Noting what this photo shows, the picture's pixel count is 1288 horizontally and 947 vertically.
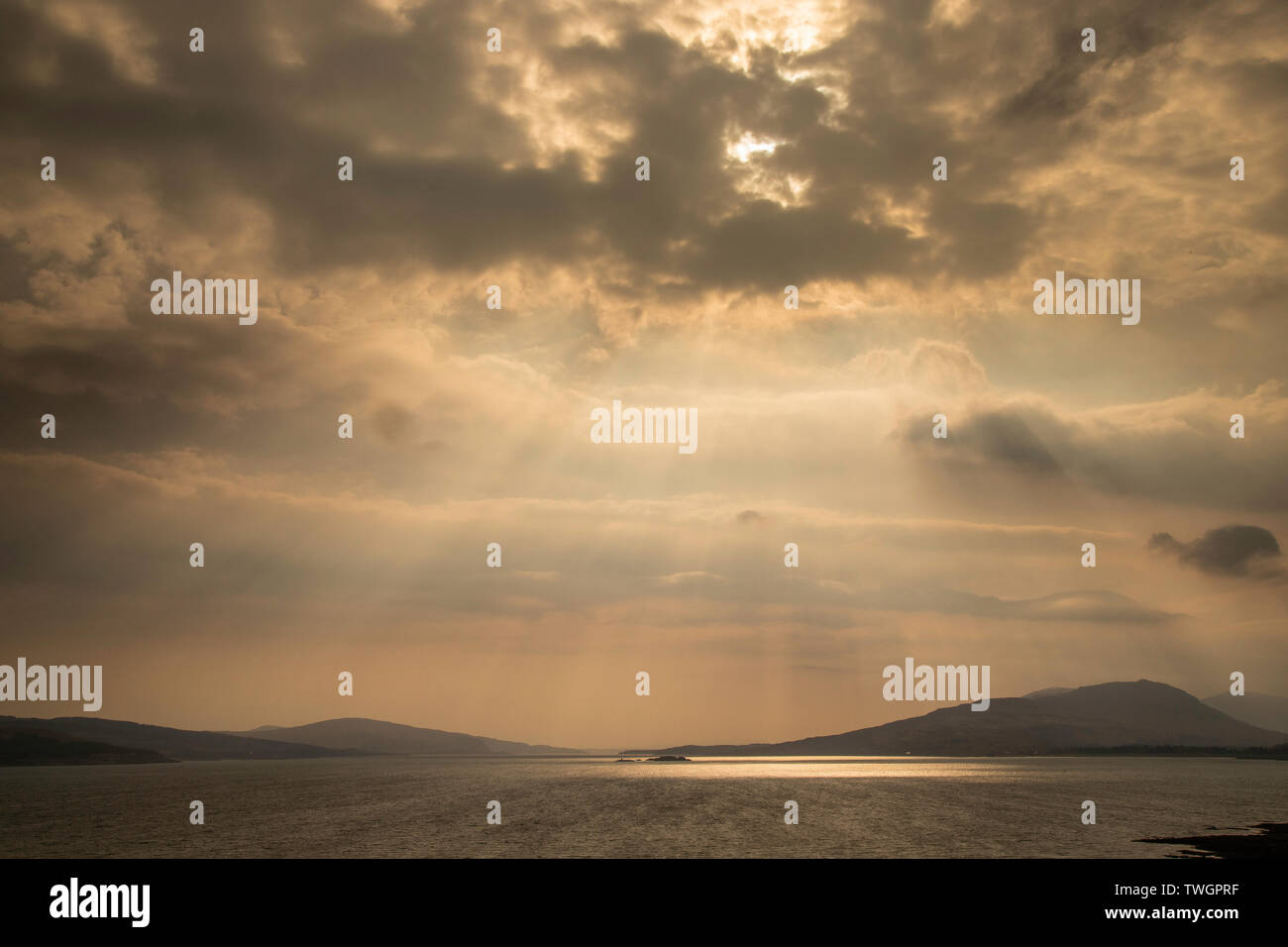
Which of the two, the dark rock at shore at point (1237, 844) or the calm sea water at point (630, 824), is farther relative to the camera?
the calm sea water at point (630, 824)

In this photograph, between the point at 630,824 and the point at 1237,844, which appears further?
the point at 630,824

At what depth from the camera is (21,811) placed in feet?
493

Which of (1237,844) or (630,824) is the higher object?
(1237,844)

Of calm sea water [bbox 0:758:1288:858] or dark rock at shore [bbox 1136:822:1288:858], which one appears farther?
calm sea water [bbox 0:758:1288:858]
